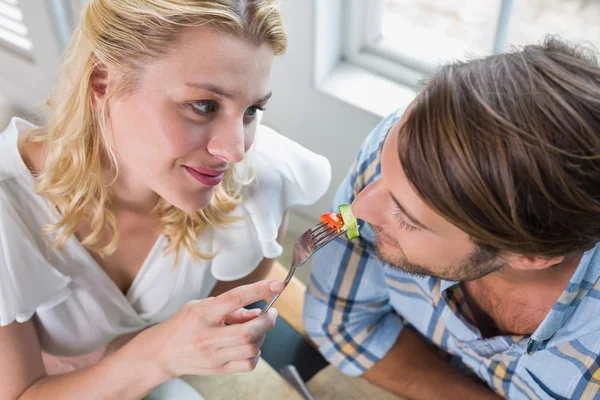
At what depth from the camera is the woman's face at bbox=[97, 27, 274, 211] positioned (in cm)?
95

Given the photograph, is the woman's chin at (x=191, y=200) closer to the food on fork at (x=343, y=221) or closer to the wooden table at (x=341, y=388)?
the food on fork at (x=343, y=221)

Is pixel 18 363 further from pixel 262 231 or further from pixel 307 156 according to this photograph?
pixel 307 156

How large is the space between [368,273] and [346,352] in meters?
0.15

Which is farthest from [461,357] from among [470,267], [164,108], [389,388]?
[164,108]

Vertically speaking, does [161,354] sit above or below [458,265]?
below

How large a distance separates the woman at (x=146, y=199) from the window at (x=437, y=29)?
43 centimetres

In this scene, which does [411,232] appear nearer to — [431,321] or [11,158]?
[431,321]

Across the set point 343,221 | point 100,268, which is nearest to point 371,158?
point 343,221

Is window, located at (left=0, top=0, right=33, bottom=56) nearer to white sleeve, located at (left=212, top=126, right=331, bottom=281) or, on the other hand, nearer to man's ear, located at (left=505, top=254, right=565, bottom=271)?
white sleeve, located at (left=212, top=126, right=331, bottom=281)

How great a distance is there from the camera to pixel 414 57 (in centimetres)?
160

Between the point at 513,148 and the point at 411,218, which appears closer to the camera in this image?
the point at 513,148

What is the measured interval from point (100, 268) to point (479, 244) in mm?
683

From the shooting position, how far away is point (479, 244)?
2.99ft

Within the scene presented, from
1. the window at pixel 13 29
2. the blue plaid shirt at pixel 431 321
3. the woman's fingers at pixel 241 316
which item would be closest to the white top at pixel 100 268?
the blue plaid shirt at pixel 431 321
